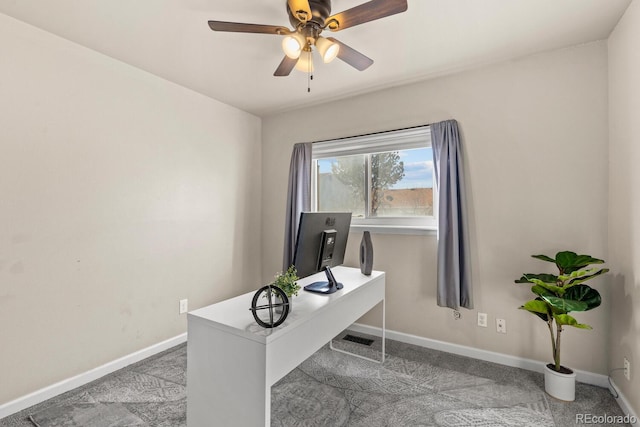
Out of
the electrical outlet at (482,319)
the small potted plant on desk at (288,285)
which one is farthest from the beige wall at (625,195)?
the small potted plant on desk at (288,285)

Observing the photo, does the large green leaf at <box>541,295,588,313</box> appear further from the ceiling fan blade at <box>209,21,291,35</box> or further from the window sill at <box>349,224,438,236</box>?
the ceiling fan blade at <box>209,21,291,35</box>

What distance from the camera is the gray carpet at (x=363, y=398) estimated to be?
6.18 feet

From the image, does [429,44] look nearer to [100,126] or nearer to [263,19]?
[263,19]

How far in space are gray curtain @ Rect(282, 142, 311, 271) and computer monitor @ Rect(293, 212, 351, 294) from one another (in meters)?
1.28

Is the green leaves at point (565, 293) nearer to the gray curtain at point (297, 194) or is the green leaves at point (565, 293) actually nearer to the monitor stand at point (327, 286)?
the monitor stand at point (327, 286)

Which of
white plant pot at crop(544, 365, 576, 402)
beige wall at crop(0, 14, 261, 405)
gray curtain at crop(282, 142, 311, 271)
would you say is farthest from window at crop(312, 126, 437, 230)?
white plant pot at crop(544, 365, 576, 402)

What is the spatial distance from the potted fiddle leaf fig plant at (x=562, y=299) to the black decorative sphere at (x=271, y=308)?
5.30 ft

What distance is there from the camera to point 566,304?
6.13ft

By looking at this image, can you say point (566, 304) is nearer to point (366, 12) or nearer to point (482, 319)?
point (482, 319)

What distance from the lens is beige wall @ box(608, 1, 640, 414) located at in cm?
179

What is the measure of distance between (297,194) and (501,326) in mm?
2248

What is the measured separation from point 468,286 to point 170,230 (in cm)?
265

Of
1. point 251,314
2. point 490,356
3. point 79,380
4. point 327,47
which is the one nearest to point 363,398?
point 251,314

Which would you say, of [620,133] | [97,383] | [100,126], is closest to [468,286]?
[620,133]
